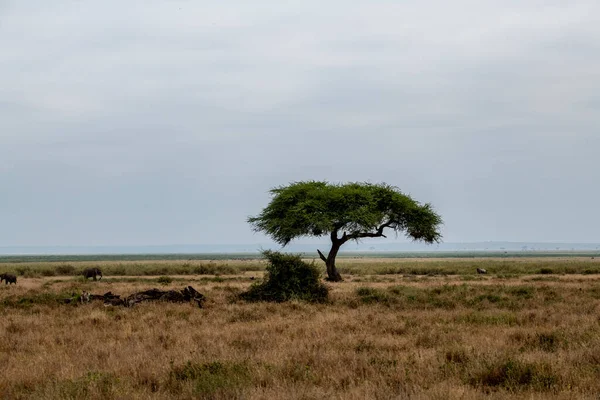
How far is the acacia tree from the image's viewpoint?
139 ft

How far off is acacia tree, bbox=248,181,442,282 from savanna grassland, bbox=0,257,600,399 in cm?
1768

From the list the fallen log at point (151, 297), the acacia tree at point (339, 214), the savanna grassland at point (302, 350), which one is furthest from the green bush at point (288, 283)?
the acacia tree at point (339, 214)

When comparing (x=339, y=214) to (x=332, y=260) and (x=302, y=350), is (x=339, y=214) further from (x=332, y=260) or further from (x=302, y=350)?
(x=302, y=350)

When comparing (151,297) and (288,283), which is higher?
(288,283)

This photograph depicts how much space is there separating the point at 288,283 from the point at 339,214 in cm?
1587

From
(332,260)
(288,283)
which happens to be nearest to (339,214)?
(332,260)

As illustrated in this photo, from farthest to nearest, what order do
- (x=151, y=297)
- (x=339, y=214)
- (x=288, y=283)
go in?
1. (x=339, y=214)
2. (x=288, y=283)
3. (x=151, y=297)

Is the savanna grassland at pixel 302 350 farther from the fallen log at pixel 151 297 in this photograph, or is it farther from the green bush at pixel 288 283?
the green bush at pixel 288 283

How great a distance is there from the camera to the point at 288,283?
27.4 m

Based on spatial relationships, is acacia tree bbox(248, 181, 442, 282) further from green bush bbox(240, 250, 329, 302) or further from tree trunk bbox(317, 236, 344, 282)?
green bush bbox(240, 250, 329, 302)

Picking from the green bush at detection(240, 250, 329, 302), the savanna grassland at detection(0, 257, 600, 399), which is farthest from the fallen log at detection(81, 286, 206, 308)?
the green bush at detection(240, 250, 329, 302)

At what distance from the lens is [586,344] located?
43.9 ft

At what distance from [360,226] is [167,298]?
65.6ft

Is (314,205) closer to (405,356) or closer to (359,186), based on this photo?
(359,186)
